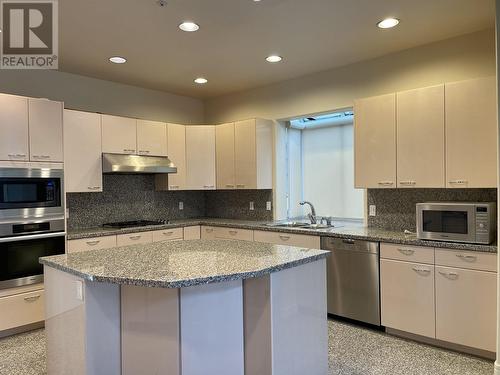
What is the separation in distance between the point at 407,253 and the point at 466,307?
0.57m

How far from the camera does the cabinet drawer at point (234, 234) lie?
14.3 ft

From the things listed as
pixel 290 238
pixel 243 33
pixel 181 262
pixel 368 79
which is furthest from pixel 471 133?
pixel 181 262

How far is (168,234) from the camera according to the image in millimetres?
4480

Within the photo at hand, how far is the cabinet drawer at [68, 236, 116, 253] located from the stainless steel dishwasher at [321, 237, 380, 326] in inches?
88.6

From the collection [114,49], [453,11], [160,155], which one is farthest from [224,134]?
[453,11]

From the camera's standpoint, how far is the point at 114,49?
3484mm

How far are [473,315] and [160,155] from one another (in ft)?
12.0

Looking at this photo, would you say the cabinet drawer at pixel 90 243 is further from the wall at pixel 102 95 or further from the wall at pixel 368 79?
the wall at pixel 368 79

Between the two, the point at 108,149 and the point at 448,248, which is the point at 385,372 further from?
the point at 108,149

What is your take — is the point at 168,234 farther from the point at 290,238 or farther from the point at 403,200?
the point at 403,200

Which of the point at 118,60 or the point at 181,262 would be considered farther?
the point at 118,60

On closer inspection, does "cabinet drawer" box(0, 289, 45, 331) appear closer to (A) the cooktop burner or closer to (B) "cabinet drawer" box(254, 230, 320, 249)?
(A) the cooktop burner

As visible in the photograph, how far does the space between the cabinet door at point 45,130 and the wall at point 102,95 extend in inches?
22.7

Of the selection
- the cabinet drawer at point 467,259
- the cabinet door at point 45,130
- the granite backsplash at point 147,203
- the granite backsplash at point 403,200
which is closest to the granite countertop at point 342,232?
the cabinet drawer at point 467,259
